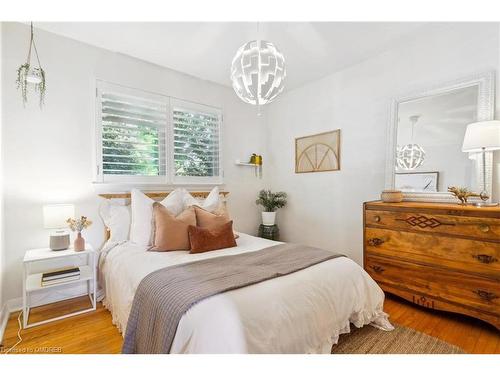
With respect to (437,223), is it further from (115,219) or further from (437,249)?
(115,219)

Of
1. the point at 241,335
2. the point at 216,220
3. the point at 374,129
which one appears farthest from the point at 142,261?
the point at 374,129

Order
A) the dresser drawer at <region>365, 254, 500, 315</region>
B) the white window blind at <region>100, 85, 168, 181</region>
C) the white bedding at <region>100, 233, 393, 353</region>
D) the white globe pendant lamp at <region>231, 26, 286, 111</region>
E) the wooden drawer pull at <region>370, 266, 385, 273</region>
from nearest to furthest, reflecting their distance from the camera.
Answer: the white bedding at <region>100, 233, 393, 353</region> < the white globe pendant lamp at <region>231, 26, 286, 111</region> < the dresser drawer at <region>365, 254, 500, 315</region> < the wooden drawer pull at <region>370, 266, 385, 273</region> < the white window blind at <region>100, 85, 168, 181</region>

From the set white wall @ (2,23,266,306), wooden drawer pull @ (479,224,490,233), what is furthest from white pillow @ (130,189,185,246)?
wooden drawer pull @ (479,224,490,233)

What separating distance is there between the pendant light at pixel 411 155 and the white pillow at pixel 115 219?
9.92ft

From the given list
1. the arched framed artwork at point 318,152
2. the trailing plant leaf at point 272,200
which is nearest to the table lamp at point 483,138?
the arched framed artwork at point 318,152

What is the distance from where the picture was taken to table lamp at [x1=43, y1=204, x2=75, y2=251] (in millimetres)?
2051

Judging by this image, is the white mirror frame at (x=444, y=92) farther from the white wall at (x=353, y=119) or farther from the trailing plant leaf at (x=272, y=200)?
the trailing plant leaf at (x=272, y=200)

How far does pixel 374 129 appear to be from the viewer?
9.38 feet

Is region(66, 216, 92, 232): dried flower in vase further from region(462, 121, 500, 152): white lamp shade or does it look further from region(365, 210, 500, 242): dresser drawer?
region(462, 121, 500, 152): white lamp shade

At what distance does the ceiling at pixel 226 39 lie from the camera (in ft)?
7.45

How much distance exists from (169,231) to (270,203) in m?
1.96

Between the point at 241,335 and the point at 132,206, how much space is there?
6.21 feet

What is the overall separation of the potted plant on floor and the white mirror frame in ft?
5.17

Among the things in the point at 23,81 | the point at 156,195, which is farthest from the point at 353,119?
the point at 23,81
